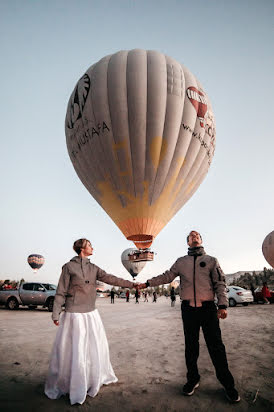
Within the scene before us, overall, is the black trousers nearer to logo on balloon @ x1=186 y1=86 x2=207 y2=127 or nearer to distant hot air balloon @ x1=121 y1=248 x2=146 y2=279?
logo on balloon @ x1=186 y1=86 x2=207 y2=127

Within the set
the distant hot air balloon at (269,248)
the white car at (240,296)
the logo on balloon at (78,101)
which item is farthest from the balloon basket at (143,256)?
the distant hot air balloon at (269,248)

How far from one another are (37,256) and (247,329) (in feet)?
101

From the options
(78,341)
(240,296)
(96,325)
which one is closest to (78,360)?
(78,341)

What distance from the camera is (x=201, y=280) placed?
10.4 feet

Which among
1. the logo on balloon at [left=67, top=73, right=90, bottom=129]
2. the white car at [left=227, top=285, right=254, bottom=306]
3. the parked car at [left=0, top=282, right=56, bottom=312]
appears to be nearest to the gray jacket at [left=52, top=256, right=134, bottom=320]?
the logo on balloon at [left=67, top=73, right=90, bottom=129]

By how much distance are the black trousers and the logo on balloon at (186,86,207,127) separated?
918 cm

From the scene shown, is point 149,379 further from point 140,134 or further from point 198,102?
point 198,102

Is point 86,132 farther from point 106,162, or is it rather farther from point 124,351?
point 124,351

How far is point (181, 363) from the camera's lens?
13.0ft

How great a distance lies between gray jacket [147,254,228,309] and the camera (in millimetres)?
3113

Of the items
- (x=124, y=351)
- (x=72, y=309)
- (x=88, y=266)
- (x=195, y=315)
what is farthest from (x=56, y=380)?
(x=124, y=351)

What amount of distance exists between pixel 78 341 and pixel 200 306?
158cm

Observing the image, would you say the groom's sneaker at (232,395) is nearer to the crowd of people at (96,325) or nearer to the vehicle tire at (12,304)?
the crowd of people at (96,325)

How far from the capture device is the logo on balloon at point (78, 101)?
10.6m
